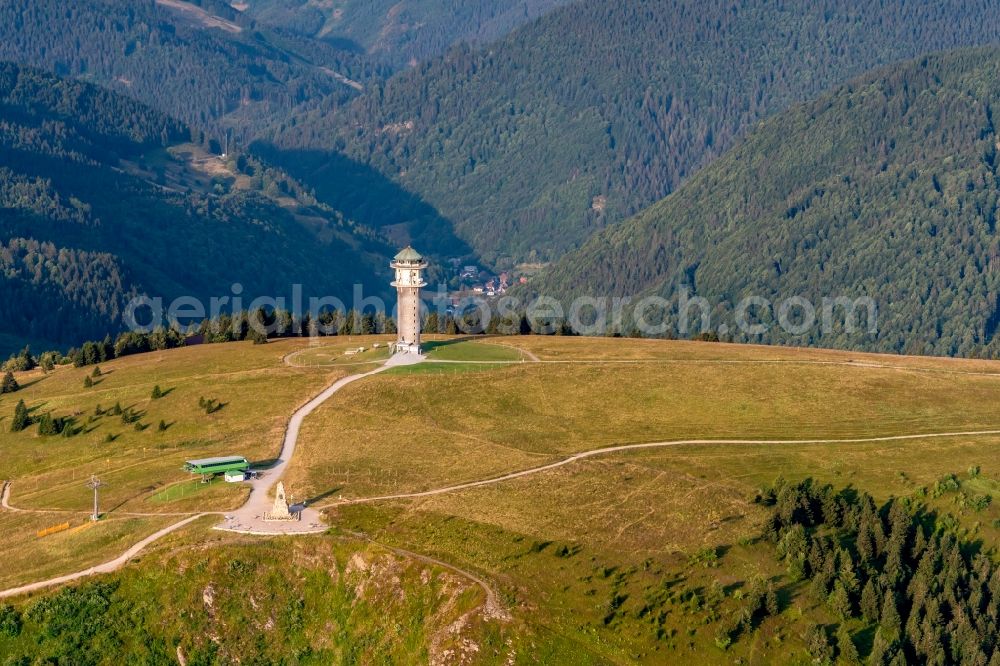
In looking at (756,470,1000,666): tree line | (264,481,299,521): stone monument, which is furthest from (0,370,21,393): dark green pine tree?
(756,470,1000,666): tree line

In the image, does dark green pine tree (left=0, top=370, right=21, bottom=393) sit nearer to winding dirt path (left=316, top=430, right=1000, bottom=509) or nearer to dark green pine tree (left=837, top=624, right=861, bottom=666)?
winding dirt path (left=316, top=430, right=1000, bottom=509)

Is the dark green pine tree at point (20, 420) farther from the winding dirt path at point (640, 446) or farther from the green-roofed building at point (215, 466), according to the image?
the winding dirt path at point (640, 446)

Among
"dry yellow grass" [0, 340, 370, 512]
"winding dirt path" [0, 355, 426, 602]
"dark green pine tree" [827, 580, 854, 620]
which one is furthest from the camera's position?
"dry yellow grass" [0, 340, 370, 512]

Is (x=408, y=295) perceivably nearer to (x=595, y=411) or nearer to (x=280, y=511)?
(x=595, y=411)

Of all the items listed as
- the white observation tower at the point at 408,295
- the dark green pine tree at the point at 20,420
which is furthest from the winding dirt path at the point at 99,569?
the white observation tower at the point at 408,295

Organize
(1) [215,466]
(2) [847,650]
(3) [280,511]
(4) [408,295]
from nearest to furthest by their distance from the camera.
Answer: (2) [847,650]
(3) [280,511]
(1) [215,466]
(4) [408,295]

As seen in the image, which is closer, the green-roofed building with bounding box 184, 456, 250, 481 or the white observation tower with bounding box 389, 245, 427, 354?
the green-roofed building with bounding box 184, 456, 250, 481

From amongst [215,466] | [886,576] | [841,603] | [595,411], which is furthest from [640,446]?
[215,466]
